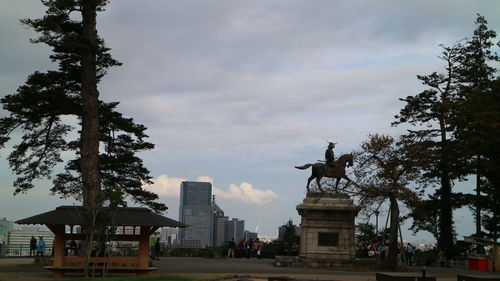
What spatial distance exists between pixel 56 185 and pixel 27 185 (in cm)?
188

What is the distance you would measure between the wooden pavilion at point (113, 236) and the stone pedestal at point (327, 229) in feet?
31.6

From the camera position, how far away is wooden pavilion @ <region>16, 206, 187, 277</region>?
22531 mm

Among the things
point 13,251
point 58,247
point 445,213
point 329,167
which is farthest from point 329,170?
point 13,251

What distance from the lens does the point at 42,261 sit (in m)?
30.3

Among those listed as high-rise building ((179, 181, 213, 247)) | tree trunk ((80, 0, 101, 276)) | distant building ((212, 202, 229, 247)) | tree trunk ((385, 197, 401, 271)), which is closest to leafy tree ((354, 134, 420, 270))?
tree trunk ((385, 197, 401, 271))

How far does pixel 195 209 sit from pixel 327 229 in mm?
128641

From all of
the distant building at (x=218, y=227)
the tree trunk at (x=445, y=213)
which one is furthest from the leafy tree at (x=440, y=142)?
the distant building at (x=218, y=227)

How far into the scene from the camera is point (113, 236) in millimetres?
22438

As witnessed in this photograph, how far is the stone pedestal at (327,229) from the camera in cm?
3106

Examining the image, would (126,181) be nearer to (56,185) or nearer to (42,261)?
(56,185)

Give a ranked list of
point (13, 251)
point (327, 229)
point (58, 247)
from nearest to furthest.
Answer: point (58, 247), point (327, 229), point (13, 251)

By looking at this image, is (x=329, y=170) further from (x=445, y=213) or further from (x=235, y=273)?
(x=445, y=213)

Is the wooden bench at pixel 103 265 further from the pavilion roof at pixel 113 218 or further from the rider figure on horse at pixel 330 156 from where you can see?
A: the rider figure on horse at pixel 330 156

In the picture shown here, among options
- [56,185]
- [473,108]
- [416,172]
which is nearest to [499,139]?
[473,108]
